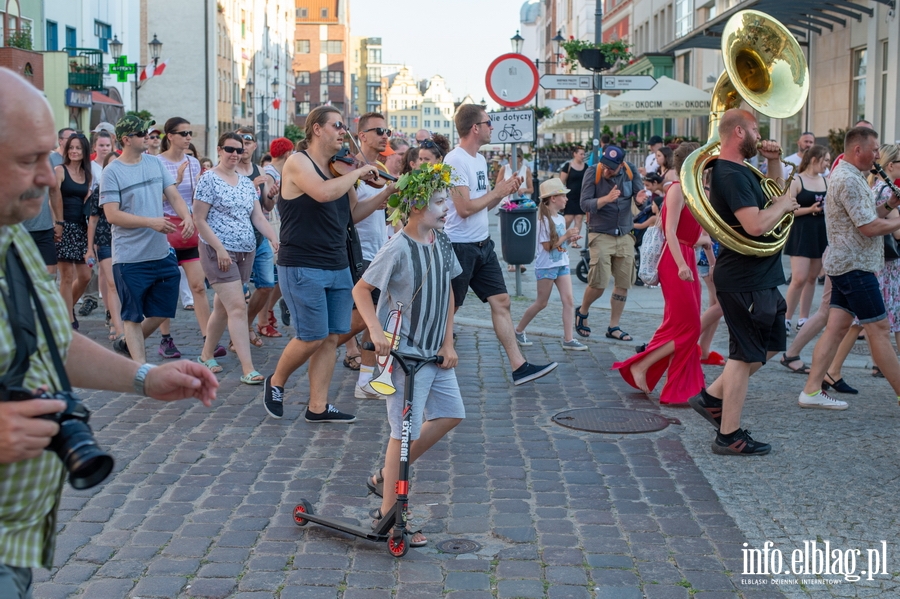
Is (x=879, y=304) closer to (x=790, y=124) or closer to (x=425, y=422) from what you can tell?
(x=425, y=422)

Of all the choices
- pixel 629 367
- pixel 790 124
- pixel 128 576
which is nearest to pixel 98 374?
pixel 128 576

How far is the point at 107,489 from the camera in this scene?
542 centimetres

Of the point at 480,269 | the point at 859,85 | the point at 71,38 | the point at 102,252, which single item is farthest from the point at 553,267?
the point at 71,38

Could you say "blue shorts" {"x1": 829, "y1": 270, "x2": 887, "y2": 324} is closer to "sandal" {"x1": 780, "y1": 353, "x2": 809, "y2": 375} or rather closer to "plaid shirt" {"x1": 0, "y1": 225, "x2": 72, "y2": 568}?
"sandal" {"x1": 780, "y1": 353, "x2": 809, "y2": 375}

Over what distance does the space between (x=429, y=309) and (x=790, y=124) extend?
21775 mm

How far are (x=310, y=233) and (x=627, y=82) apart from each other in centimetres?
758

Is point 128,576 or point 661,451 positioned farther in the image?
point 661,451

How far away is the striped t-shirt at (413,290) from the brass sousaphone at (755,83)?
79.7 inches

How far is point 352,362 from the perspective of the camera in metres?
8.87

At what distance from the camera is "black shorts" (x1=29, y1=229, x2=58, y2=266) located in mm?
9031

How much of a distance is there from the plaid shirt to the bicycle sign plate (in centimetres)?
988

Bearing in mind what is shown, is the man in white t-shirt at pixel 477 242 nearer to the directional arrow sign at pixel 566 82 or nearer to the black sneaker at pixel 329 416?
the black sneaker at pixel 329 416

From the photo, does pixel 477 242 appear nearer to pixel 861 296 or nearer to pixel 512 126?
pixel 861 296

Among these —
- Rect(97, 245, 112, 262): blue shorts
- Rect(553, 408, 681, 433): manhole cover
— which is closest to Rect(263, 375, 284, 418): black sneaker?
Rect(553, 408, 681, 433): manhole cover
